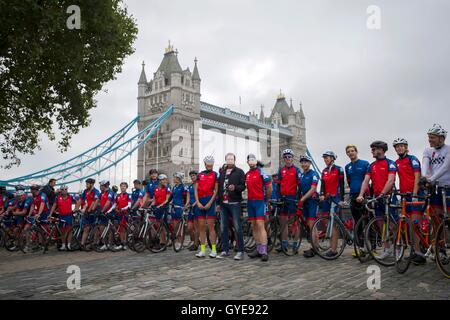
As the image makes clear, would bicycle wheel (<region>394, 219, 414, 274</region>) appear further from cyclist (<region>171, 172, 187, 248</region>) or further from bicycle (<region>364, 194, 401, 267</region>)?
cyclist (<region>171, 172, 187, 248</region>)

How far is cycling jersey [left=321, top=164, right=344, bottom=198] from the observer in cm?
723

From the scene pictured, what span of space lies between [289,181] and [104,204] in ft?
17.2

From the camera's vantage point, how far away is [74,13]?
39.2 ft

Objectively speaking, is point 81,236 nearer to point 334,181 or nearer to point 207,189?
point 207,189

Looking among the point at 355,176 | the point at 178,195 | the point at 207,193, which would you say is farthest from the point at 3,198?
the point at 355,176

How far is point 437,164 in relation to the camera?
18.8 feet

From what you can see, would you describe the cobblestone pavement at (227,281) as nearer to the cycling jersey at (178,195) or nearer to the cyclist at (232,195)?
the cyclist at (232,195)

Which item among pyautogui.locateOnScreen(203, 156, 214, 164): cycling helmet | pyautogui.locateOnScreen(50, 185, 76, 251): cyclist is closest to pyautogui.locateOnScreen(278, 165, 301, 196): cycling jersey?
pyautogui.locateOnScreen(203, 156, 214, 164): cycling helmet

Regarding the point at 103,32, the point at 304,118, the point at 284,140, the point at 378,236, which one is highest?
the point at 304,118

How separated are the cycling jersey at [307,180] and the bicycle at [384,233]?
76.5 inches

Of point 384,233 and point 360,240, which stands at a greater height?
point 384,233
